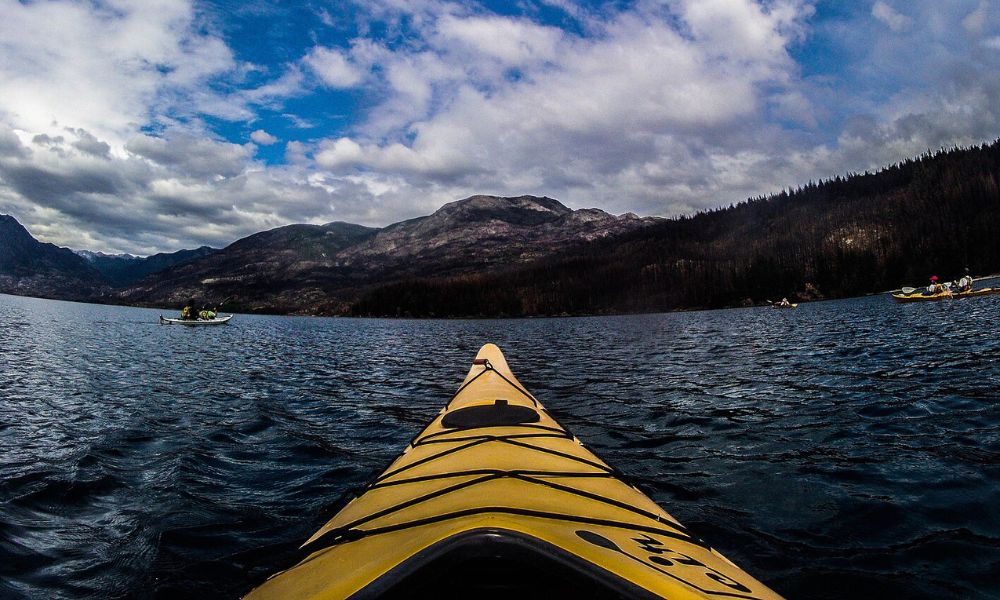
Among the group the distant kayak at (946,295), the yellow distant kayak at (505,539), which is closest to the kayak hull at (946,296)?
the distant kayak at (946,295)

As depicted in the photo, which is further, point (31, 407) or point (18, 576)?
point (31, 407)

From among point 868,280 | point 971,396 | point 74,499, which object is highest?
point 868,280

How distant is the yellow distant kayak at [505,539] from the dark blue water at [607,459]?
4.66ft

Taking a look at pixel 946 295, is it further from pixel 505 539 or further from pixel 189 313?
pixel 189 313

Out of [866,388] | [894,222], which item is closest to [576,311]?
[894,222]

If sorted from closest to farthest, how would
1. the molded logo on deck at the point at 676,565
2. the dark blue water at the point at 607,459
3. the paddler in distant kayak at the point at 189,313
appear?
the molded logo on deck at the point at 676,565 < the dark blue water at the point at 607,459 < the paddler in distant kayak at the point at 189,313

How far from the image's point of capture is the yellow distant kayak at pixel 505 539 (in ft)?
8.80

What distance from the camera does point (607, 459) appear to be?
945cm

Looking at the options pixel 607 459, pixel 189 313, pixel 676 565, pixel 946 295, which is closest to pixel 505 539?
pixel 676 565

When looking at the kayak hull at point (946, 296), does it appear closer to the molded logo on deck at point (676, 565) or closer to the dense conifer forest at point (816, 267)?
the molded logo on deck at point (676, 565)

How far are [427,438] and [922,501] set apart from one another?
7562mm

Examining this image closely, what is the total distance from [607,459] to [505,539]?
7339 millimetres

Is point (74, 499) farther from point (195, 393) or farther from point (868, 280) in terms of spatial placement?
point (868, 280)

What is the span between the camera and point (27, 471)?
8617 mm
